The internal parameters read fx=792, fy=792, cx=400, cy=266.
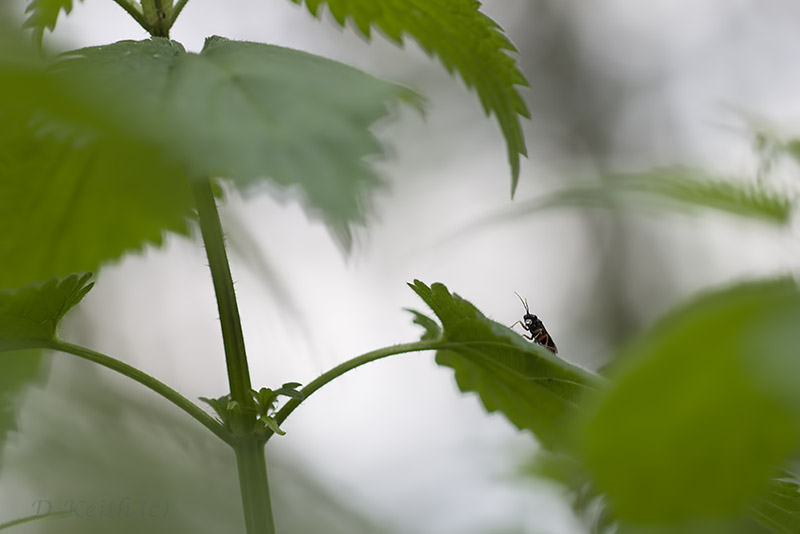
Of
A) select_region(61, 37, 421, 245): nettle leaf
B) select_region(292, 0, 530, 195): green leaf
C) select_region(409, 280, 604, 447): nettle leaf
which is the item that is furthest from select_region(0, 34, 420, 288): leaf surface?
select_region(409, 280, 604, 447): nettle leaf

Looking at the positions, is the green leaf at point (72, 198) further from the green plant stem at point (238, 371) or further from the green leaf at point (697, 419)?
the green leaf at point (697, 419)

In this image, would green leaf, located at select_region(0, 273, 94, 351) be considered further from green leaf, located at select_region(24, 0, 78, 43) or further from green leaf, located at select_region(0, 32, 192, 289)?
green leaf, located at select_region(24, 0, 78, 43)

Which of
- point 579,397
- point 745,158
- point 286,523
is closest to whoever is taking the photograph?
point 579,397

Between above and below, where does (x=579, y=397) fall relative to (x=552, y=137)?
below

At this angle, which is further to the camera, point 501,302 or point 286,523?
point 501,302

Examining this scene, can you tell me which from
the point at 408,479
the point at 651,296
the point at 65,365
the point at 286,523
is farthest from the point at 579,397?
the point at 651,296

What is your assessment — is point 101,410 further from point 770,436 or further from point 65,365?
point 770,436
